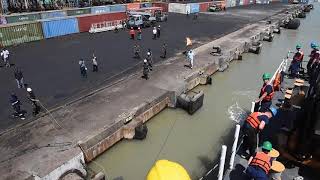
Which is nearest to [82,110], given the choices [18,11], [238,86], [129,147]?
[129,147]

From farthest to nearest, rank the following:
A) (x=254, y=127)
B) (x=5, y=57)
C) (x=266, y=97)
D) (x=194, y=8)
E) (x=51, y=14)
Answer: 1. (x=194, y=8)
2. (x=51, y=14)
3. (x=5, y=57)
4. (x=266, y=97)
5. (x=254, y=127)

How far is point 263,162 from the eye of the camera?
7492mm

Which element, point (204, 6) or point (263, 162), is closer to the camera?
point (263, 162)

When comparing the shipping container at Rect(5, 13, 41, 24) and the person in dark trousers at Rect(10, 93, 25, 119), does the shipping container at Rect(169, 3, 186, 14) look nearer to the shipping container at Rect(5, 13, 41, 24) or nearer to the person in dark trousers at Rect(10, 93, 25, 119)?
the shipping container at Rect(5, 13, 41, 24)

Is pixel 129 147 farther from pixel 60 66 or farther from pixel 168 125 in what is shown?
pixel 60 66

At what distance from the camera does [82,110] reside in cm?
1539

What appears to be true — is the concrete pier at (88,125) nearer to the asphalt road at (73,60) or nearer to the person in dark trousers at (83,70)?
the asphalt road at (73,60)

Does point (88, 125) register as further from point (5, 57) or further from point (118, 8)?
point (118, 8)

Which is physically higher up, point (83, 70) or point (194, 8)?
point (194, 8)

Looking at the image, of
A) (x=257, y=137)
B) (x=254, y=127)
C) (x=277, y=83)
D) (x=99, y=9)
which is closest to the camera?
(x=254, y=127)

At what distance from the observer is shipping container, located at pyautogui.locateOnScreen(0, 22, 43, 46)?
1220 inches

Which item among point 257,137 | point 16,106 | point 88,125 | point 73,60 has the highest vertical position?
point 257,137

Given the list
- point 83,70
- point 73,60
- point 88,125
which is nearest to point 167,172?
point 88,125

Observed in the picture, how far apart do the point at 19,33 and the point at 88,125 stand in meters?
23.5
